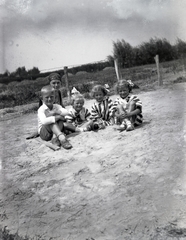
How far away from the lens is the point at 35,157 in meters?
3.26

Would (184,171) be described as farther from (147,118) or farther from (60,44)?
(60,44)

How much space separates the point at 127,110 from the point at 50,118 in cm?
107

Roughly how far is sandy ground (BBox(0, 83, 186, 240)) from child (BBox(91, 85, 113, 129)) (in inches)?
20.2

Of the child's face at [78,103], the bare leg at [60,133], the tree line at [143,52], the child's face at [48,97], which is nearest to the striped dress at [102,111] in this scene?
the child's face at [78,103]

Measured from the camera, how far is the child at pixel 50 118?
3.49 m

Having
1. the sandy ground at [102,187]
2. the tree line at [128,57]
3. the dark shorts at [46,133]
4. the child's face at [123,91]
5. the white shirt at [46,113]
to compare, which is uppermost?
the tree line at [128,57]

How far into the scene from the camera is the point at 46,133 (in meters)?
3.65

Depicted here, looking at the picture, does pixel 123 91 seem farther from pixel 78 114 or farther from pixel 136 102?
pixel 78 114

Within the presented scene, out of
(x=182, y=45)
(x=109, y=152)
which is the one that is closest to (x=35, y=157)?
(x=109, y=152)

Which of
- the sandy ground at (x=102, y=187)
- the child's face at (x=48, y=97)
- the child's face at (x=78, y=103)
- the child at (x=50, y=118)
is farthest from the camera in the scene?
the child's face at (x=78, y=103)

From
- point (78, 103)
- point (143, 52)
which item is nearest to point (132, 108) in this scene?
point (78, 103)

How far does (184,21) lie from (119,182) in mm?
1934

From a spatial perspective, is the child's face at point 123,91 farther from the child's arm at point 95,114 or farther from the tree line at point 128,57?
the tree line at point 128,57

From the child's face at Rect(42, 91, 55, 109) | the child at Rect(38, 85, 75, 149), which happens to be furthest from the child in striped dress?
the child's face at Rect(42, 91, 55, 109)
